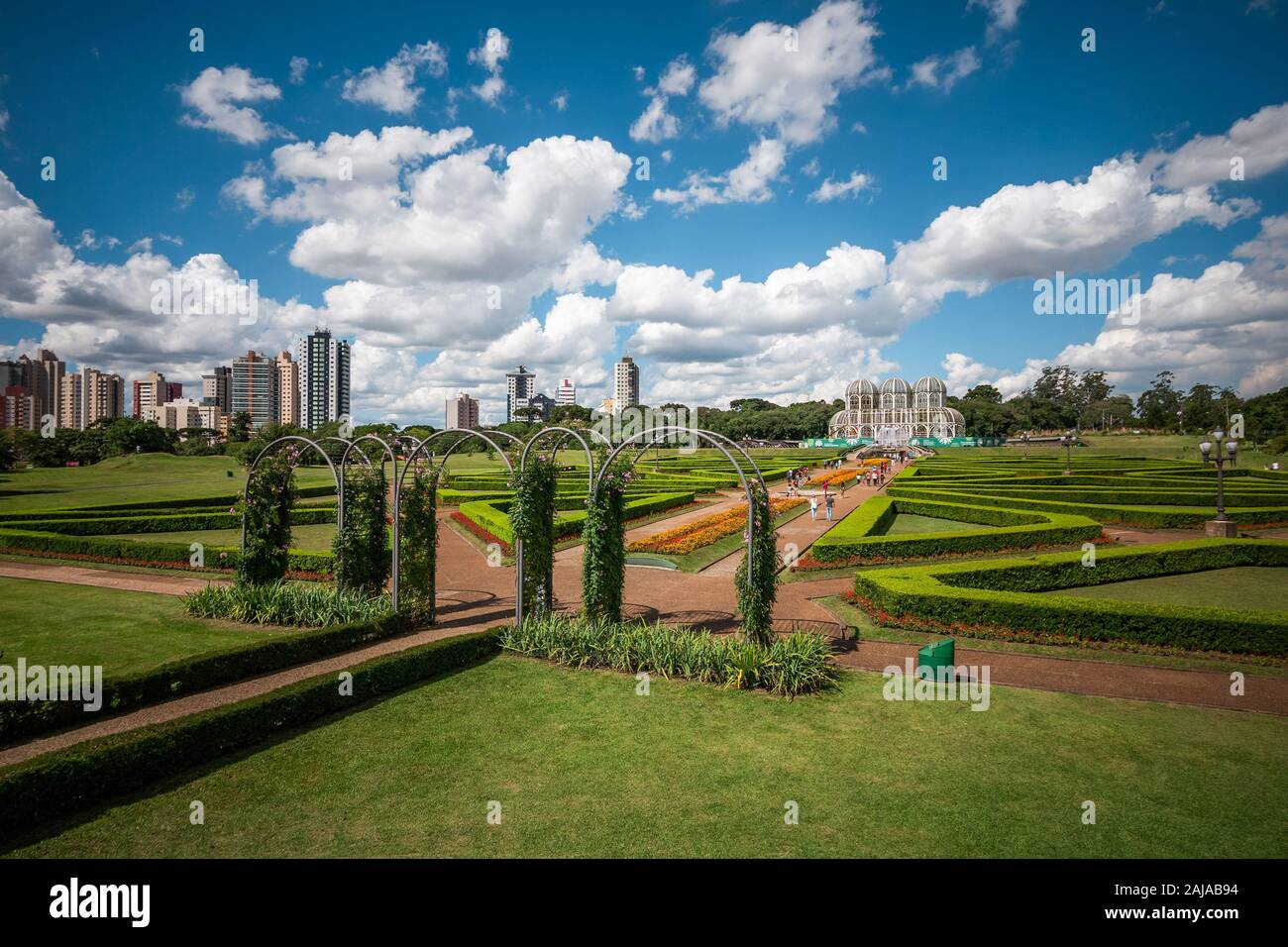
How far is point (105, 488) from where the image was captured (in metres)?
43.9

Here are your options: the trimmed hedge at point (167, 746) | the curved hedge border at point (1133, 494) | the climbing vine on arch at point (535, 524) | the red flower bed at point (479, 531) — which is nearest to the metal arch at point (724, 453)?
the climbing vine on arch at point (535, 524)

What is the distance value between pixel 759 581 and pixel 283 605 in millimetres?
10113

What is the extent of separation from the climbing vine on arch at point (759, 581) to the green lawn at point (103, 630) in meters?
9.38

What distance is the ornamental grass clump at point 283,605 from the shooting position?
1363cm

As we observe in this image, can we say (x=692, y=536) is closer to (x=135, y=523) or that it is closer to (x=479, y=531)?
(x=479, y=531)

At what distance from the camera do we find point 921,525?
28.1 m

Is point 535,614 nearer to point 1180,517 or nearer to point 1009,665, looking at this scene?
point 1009,665

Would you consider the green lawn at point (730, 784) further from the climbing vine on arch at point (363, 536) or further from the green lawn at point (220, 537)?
the green lawn at point (220, 537)

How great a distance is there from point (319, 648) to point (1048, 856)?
11383 millimetres

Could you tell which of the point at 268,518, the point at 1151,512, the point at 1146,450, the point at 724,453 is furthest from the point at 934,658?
the point at 1146,450

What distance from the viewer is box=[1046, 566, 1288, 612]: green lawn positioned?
49.1 feet

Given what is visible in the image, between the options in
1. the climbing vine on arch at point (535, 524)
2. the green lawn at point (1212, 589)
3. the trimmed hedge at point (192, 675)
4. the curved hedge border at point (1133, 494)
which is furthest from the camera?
the curved hedge border at point (1133, 494)

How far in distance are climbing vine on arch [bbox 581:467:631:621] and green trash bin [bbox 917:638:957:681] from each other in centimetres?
550
